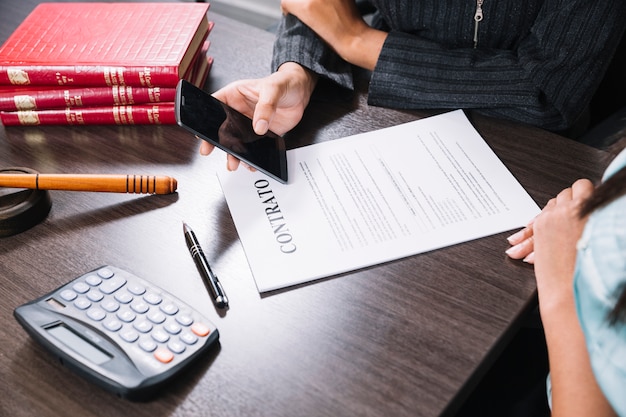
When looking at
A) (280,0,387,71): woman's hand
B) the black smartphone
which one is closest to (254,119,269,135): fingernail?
the black smartphone

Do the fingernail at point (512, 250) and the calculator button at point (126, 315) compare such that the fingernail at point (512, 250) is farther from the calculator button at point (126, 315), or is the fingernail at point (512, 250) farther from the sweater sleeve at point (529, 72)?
the calculator button at point (126, 315)

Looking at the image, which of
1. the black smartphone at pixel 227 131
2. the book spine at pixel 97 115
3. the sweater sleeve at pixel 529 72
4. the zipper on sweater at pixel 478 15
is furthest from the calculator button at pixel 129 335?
the zipper on sweater at pixel 478 15

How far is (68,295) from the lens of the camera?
0.59 meters

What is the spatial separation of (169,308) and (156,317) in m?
0.01

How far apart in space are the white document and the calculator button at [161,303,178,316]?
0.09m

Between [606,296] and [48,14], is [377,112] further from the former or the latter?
[48,14]

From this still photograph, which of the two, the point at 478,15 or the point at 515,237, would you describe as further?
the point at 478,15

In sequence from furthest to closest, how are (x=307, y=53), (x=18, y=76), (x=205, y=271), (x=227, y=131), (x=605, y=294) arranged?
(x=307, y=53) < (x=18, y=76) < (x=227, y=131) < (x=205, y=271) < (x=605, y=294)

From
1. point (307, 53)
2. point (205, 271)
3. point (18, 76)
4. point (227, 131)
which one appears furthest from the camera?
point (307, 53)

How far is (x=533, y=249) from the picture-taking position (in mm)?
650

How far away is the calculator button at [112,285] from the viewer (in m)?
0.60

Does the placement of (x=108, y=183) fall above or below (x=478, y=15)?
below

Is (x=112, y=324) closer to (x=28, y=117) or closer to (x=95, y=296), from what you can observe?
(x=95, y=296)

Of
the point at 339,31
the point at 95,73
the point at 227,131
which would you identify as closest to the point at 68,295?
the point at 227,131
